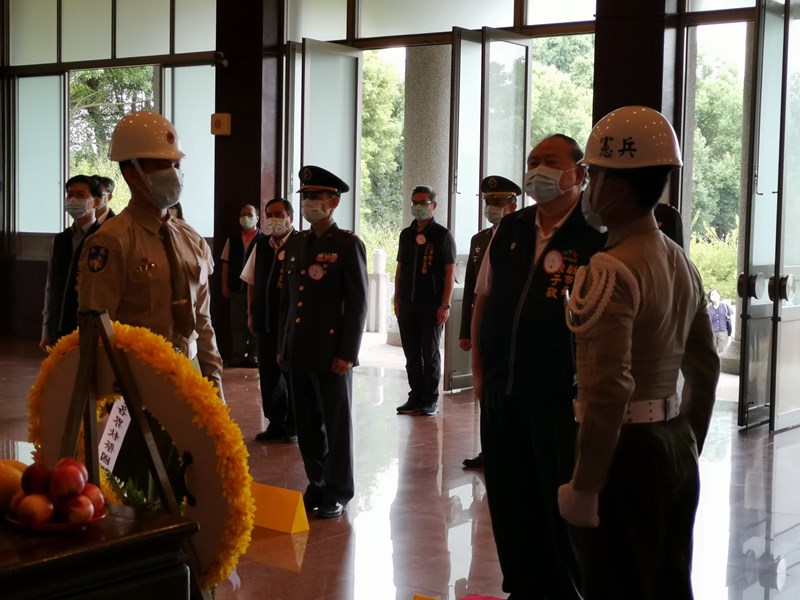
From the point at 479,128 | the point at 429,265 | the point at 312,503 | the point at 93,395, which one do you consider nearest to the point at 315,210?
the point at 312,503

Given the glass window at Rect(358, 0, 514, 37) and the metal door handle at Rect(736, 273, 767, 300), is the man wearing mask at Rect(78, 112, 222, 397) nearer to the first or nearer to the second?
the metal door handle at Rect(736, 273, 767, 300)

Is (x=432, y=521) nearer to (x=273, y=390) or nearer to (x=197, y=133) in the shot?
(x=273, y=390)

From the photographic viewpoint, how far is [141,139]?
3.43m

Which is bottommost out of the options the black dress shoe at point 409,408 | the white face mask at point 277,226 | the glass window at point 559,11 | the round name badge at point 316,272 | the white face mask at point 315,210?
the black dress shoe at point 409,408

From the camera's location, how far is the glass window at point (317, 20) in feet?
35.4

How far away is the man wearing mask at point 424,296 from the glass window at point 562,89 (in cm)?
1215

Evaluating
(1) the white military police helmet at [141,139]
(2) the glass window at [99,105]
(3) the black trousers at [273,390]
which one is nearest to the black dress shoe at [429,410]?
(3) the black trousers at [273,390]

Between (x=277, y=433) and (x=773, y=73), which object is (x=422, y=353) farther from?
(x=773, y=73)

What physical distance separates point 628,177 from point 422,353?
18.5ft

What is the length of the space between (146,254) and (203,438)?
1.01 metres

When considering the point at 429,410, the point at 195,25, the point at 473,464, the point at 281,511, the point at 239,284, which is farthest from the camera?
the point at 195,25

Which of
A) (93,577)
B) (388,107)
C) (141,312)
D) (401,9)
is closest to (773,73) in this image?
(401,9)

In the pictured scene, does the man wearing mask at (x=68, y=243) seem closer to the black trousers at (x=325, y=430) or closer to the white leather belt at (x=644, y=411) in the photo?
the black trousers at (x=325, y=430)

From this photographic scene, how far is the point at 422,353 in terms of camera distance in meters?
8.06
